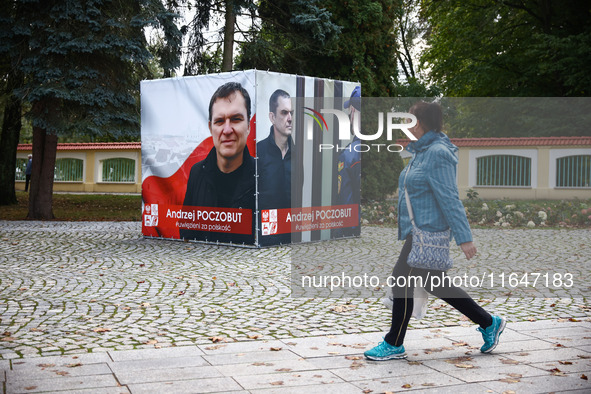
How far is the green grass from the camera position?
789 inches

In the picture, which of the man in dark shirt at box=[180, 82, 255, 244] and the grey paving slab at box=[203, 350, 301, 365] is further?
the man in dark shirt at box=[180, 82, 255, 244]

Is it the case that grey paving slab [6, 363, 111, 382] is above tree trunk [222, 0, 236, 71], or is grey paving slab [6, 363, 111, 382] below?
below

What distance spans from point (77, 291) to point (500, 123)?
28794mm

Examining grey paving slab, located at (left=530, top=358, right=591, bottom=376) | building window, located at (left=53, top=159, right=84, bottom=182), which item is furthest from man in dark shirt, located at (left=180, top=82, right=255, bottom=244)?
building window, located at (left=53, top=159, right=84, bottom=182)

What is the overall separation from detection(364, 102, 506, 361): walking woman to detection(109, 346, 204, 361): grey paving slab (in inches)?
A: 51.9

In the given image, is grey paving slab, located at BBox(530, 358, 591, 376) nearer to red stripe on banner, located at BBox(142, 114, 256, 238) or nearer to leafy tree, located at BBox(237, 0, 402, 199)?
red stripe on banner, located at BBox(142, 114, 256, 238)

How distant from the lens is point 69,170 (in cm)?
3691

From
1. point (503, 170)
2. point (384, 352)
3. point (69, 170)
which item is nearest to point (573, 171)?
point (503, 170)

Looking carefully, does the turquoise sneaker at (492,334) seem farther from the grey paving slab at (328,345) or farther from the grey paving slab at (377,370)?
the grey paving slab at (328,345)

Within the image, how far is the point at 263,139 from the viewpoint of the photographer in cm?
1222

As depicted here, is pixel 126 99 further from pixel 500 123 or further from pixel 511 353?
pixel 500 123

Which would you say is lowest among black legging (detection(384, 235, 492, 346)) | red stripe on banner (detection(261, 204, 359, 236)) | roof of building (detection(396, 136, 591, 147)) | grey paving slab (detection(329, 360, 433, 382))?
grey paving slab (detection(329, 360, 433, 382))

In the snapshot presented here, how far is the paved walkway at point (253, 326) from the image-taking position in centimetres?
475

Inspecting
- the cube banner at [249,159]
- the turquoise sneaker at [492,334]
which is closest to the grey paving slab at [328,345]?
the turquoise sneaker at [492,334]
